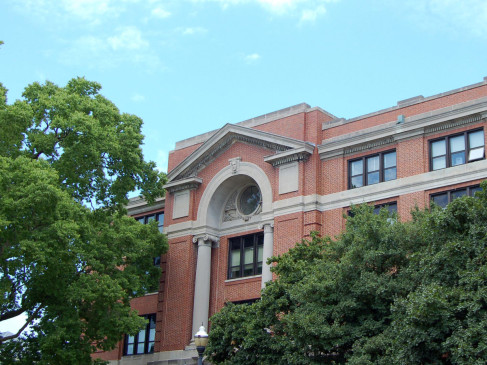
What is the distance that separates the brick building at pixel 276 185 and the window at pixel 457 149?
4cm

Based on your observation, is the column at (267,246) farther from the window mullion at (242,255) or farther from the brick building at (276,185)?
the window mullion at (242,255)

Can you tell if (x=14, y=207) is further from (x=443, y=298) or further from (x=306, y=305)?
(x=443, y=298)

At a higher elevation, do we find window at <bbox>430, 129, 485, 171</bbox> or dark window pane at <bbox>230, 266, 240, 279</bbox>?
window at <bbox>430, 129, 485, 171</bbox>

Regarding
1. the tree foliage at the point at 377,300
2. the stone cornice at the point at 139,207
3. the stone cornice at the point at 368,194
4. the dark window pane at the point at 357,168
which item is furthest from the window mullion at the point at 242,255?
the tree foliage at the point at 377,300

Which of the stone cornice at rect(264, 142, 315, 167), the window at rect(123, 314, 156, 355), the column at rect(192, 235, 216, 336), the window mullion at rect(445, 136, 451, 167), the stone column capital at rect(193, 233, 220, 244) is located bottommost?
the window at rect(123, 314, 156, 355)

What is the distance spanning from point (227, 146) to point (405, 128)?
9.64m

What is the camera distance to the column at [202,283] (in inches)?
1417

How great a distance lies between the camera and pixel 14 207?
25.6 meters

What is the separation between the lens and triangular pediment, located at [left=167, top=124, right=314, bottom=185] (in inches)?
1364

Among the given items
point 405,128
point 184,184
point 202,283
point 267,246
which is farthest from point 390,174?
point 184,184

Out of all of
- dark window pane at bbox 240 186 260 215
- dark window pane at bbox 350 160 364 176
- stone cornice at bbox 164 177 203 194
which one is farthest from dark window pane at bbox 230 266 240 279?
dark window pane at bbox 350 160 364 176

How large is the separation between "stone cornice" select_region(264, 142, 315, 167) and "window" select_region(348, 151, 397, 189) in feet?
6.26

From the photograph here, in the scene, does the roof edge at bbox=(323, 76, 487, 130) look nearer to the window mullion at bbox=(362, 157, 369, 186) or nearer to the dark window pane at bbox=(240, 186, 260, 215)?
the window mullion at bbox=(362, 157, 369, 186)

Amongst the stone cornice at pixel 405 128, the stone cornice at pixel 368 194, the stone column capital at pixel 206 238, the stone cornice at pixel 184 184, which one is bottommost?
the stone column capital at pixel 206 238
